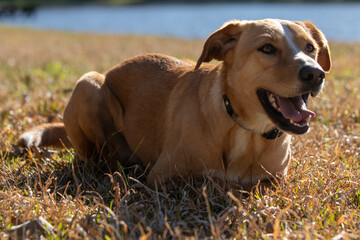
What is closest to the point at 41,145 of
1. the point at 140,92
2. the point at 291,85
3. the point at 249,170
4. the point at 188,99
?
the point at 140,92

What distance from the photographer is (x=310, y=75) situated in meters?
2.77

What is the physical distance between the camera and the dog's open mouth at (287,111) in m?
2.90

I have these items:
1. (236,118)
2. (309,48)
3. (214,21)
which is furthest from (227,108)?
(214,21)

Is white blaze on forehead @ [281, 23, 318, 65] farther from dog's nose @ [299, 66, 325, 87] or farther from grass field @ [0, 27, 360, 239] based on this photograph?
grass field @ [0, 27, 360, 239]

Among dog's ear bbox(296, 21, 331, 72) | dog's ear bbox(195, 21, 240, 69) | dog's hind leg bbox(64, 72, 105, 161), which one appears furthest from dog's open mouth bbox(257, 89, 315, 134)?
dog's hind leg bbox(64, 72, 105, 161)

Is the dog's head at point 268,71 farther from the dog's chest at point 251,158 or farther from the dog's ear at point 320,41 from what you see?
the dog's ear at point 320,41

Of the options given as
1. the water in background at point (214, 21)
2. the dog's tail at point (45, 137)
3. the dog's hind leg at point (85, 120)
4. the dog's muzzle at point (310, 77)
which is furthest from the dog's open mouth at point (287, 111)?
the water in background at point (214, 21)

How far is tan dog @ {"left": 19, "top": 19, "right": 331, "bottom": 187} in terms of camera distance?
2.94m

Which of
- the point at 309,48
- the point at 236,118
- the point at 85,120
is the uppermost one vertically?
the point at 309,48

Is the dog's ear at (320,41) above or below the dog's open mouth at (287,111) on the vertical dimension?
above

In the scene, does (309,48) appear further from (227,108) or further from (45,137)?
(45,137)

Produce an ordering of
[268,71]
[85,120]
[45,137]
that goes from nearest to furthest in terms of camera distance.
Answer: [268,71] < [85,120] < [45,137]

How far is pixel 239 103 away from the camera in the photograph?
122 inches

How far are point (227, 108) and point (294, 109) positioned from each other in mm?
467
